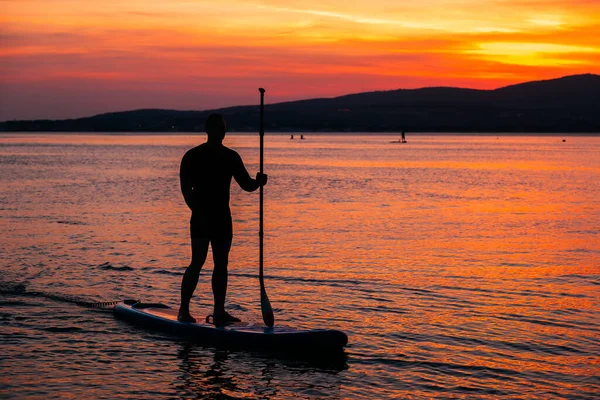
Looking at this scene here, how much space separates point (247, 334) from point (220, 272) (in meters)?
0.87

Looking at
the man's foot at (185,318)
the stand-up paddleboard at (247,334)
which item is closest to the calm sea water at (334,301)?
the stand-up paddleboard at (247,334)

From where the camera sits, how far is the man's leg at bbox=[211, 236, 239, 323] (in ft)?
32.1

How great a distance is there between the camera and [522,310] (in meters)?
12.0

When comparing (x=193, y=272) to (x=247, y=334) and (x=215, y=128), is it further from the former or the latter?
(x=215, y=128)

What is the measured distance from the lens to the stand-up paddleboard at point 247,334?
9.22 m

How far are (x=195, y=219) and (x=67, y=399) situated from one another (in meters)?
2.79

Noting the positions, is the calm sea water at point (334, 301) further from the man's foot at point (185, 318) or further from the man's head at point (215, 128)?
the man's head at point (215, 128)

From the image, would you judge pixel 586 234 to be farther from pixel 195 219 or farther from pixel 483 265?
pixel 195 219

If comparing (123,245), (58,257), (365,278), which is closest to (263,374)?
(365,278)

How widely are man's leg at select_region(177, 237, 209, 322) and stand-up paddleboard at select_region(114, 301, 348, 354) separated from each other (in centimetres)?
15

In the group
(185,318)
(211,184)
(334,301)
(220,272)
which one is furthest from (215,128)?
(334,301)

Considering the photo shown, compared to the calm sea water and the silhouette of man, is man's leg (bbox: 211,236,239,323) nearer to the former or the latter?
the silhouette of man

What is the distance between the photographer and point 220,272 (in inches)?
391

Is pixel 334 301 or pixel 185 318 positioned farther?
pixel 334 301
